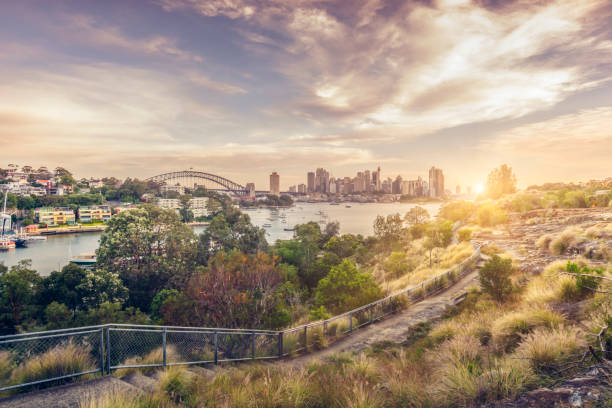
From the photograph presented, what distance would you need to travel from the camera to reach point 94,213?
9919 centimetres

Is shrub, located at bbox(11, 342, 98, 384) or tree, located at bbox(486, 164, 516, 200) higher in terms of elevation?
tree, located at bbox(486, 164, 516, 200)

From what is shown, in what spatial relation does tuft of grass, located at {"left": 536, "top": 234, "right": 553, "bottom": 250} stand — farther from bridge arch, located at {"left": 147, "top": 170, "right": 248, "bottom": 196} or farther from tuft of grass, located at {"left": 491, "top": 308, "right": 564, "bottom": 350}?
bridge arch, located at {"left": 147, "top": 170, "right": 248, "bottom": 196}

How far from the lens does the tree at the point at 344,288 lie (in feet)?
43.4

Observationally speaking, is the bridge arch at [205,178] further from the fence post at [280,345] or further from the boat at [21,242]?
the fence post at [280,345]

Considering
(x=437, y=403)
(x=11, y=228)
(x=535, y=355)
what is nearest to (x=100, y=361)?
(x=437, y=403)

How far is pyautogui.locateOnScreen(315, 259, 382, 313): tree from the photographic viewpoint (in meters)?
13.2

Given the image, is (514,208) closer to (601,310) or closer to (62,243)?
(601,310)

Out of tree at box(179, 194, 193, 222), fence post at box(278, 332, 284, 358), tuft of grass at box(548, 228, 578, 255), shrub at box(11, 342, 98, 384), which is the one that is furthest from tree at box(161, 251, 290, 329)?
tree at box(179, 194, 193, 222)

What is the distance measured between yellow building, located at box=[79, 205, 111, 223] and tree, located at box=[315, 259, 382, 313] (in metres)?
104

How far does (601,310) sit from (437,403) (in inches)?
155

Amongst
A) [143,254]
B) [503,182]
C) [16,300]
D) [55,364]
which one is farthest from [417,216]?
[55,364]

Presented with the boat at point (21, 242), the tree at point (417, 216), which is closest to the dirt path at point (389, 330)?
the tree at point (417, 216)

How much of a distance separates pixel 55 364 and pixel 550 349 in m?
7.71

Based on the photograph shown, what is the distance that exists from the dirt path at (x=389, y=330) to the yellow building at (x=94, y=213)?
109 meters
